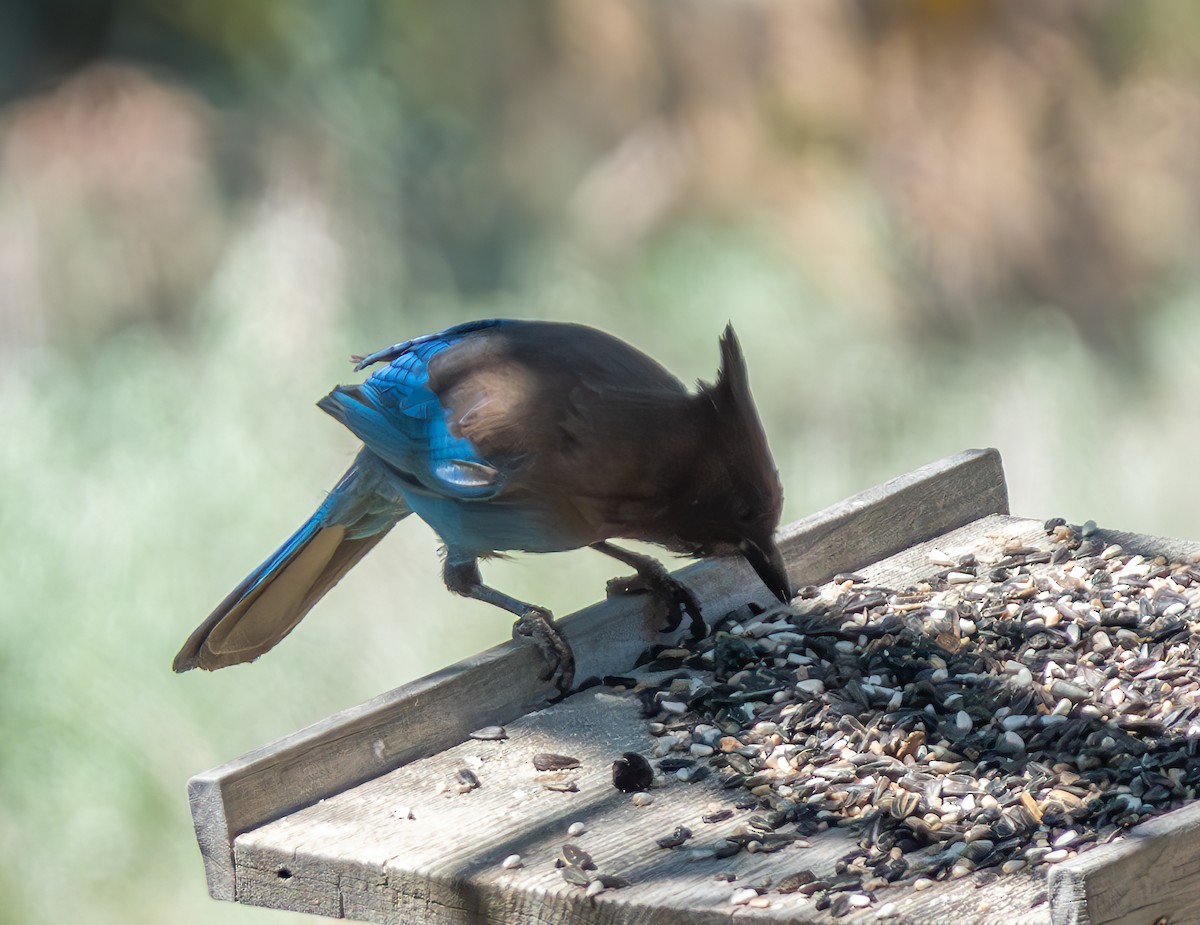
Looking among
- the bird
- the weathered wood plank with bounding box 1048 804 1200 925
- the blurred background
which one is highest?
the blurred background

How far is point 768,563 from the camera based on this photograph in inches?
117

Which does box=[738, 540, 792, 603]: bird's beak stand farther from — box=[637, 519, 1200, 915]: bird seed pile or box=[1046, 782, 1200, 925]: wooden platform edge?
box=[1046, 782, 1200, 925]: wooden platform edge

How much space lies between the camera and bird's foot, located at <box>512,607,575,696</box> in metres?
3.00

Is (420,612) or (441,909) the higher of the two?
(420,612)

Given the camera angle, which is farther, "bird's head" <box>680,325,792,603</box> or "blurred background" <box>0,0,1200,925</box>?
A: "blurred background" <box>0,0,1200,925</box>

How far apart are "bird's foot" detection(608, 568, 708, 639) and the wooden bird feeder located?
4 centimetres

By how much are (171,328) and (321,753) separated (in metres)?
3.57

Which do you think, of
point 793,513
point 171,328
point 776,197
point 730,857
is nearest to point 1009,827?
point 730,857

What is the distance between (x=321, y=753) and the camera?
2.71 m

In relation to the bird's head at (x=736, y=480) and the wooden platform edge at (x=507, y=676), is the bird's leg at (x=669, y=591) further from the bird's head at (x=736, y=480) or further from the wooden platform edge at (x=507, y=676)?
the bird's head at (x=736, y=480)

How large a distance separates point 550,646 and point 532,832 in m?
0.57

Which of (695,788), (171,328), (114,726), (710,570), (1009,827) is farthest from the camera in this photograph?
(171,328)

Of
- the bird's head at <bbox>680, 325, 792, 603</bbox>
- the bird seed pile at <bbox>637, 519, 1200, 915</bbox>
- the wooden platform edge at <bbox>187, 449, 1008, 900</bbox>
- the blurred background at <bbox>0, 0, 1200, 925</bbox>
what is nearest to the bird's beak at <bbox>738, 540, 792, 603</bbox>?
the bird's head at <bbox>680, 325, 792, 603</bbox>

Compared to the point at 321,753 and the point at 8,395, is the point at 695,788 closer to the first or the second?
the point at 321,753
